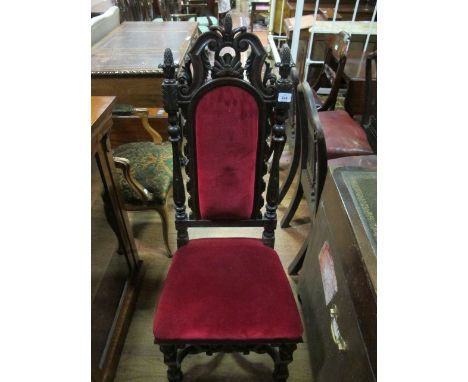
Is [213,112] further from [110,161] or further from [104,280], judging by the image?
[104,280]

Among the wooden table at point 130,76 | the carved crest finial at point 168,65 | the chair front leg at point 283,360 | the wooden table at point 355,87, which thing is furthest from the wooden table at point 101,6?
the chair front leg at point 283,360

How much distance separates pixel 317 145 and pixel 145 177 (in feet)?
2.79

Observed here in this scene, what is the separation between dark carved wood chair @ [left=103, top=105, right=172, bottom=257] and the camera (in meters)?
1.41

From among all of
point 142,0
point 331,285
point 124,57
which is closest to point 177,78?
point 331,285

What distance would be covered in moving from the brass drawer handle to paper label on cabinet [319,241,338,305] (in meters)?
0.04

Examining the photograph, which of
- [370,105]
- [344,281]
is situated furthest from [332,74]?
[344,281]

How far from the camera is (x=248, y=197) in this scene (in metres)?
1.07

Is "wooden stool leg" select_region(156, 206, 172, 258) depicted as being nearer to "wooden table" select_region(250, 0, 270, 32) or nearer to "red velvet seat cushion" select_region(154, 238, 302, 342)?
"red velvet seat cushion" select_region(154, 238, 302, 342)

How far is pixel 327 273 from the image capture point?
99cm

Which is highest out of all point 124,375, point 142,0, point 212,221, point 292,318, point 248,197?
point 142,0

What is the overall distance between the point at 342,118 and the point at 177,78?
1.47 metres

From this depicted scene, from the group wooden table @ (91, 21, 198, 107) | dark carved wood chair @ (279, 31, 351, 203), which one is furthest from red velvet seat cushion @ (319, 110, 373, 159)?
wooden table @ (91, 21, 198, 107)

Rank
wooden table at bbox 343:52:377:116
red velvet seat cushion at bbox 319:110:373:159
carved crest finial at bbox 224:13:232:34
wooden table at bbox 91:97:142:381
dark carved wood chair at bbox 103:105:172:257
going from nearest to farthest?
carved crest finial at bbox 224:13:232:34 → wooden table at bbox 91:97:142:381 → dark carved wood chair at bbox 103:105:172:257 → red velvet seat cushion at bbox 319:110:373:159 → wooden table at bbox 343:52:377:116

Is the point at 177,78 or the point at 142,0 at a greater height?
the point at 142,0
